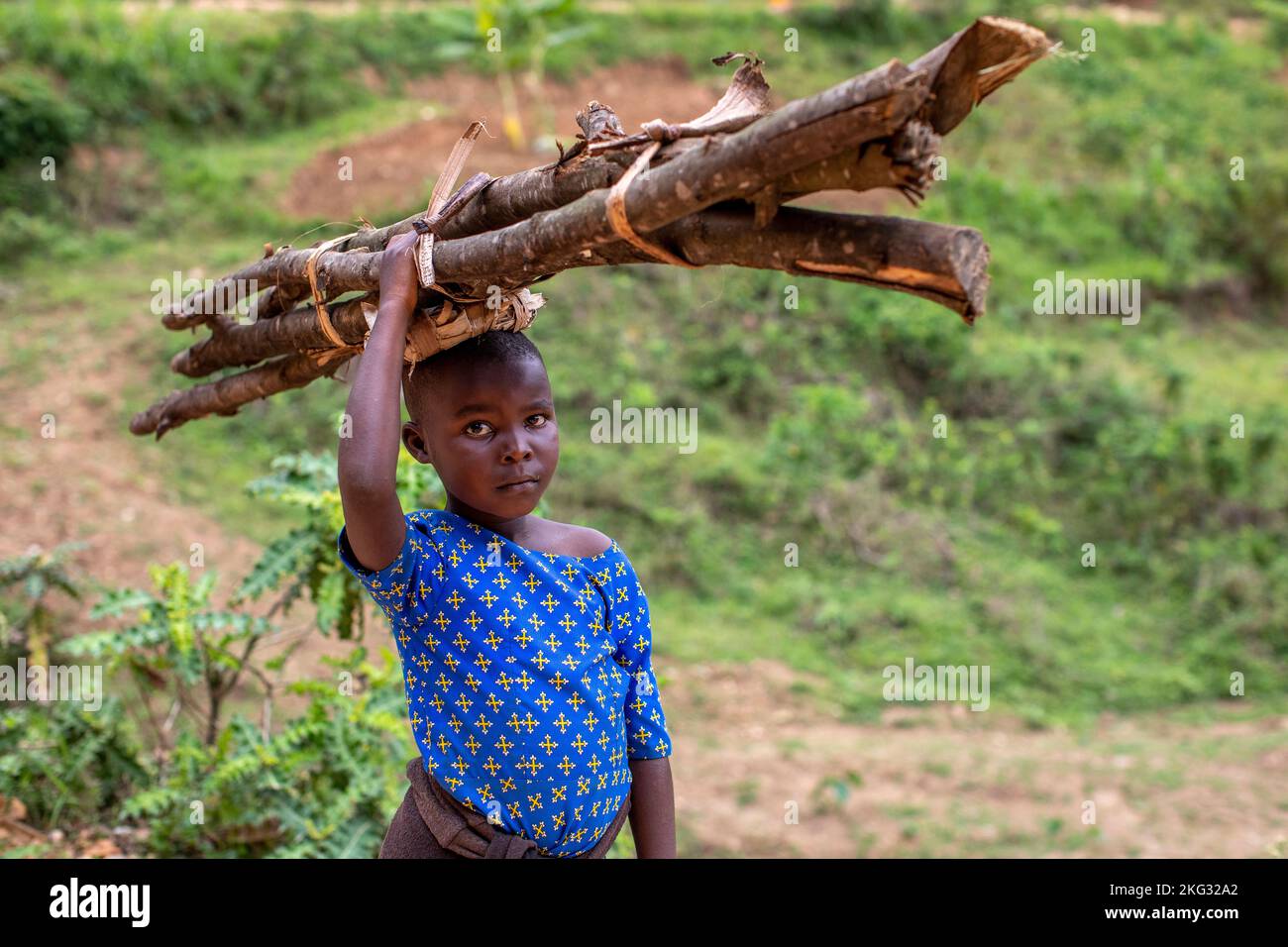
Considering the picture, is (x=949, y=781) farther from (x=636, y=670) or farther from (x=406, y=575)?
(x=406, y=575)

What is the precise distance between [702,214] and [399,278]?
0.55m

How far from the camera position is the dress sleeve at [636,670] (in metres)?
2.22

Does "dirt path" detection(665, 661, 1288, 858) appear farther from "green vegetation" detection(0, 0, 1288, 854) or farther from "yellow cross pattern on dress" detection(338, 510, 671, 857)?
"yellow cross pattern on dress" detection(338, 510, 671, 857)

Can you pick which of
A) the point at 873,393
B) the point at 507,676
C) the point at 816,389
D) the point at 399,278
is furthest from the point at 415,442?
the point at 873,393

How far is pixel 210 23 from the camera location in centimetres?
1160

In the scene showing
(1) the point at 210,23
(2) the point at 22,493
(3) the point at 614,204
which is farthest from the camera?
(1) the point at 210,23

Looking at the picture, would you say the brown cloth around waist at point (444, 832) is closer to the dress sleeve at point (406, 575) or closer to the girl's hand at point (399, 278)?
the dress sleeve at point (406, 575)

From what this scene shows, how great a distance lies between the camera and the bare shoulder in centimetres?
221

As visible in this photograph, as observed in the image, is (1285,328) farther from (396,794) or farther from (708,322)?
(396,794)

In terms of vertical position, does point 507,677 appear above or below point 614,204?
below

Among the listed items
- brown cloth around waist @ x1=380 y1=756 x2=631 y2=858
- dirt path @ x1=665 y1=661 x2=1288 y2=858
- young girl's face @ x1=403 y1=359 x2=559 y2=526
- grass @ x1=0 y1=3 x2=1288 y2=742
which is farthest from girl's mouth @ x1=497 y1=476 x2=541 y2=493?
grass @ x1=0 y1=3 x2=1288 y2=742

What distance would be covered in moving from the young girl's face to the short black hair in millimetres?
12
